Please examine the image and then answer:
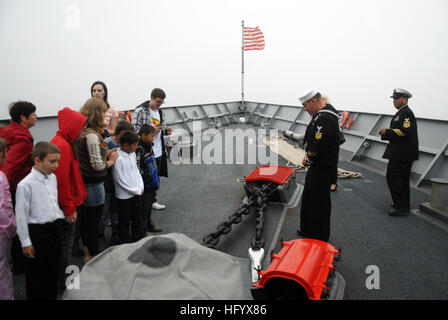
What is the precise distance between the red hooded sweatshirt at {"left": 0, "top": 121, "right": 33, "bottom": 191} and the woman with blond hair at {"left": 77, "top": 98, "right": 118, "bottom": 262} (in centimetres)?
42

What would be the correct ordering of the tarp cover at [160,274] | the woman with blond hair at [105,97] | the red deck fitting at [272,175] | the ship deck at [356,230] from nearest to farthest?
the tarp cover at [160,274], the ship deck at [356,230], the woman with blond hair at [105,97], the red deck fitting at [272,175]

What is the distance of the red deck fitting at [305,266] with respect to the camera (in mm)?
1617

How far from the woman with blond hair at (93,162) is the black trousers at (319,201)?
185 cm

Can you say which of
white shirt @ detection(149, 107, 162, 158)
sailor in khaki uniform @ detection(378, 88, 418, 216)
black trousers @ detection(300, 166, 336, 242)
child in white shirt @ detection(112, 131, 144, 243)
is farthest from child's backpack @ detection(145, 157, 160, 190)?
sailor in khaki uniform @ detection(378, 88, 418, 216)

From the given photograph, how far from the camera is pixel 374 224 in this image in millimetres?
3250

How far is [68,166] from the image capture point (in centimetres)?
192

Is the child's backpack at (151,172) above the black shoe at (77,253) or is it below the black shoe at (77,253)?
above

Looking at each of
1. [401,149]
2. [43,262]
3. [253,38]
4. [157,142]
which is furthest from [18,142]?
[253,38]

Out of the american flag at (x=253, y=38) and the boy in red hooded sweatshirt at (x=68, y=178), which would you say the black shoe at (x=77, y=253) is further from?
the american flag at (x=253, y=38)

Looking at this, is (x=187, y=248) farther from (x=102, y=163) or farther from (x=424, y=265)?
(x=424, y=265)

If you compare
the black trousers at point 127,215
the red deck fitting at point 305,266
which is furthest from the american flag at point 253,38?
the red deck fitting at point 305,266

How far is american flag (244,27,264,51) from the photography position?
47.1ft

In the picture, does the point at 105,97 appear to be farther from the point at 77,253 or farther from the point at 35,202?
the point at 35,202
